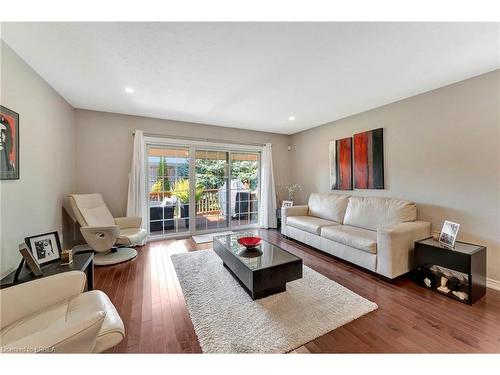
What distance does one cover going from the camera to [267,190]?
498 centimetres

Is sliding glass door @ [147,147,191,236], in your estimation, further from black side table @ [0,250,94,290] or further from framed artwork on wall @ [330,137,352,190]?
framed artwork on wall @ [330,137,352,190]

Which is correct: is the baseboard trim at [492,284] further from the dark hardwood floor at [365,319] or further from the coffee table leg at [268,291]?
the coffee table leg at [268,291]

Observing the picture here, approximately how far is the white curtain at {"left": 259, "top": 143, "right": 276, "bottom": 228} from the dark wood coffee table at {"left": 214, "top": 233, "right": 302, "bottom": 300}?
260 centimetres

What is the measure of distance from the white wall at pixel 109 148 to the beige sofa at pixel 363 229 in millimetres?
3008

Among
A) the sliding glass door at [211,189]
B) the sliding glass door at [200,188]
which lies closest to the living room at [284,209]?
the sliding glass door at [200,188]

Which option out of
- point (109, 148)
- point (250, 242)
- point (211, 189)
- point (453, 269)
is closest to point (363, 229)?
point (453, 269)

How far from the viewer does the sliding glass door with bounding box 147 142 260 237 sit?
13.4ft

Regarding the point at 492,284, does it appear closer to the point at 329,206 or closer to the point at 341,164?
the point at 329,206

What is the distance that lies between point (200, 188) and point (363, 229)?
3154 mm

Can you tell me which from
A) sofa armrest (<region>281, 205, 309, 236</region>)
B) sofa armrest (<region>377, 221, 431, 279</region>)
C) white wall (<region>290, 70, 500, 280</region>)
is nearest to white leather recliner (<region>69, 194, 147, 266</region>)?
sofa armrest (<region>281, 205, 309, 236</region>)

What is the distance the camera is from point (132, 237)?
116 inches

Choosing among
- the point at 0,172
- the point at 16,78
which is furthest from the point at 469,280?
the point at 16,78
